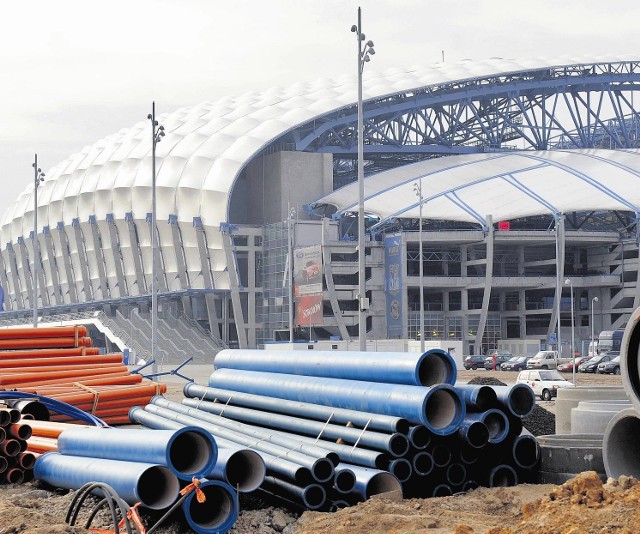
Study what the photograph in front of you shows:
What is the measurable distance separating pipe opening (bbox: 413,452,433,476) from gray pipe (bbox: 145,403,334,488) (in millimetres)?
1138

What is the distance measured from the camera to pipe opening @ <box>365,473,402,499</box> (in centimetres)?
1527

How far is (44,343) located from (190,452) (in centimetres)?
1642

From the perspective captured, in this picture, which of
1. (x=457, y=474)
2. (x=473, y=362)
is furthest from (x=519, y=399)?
(x=473, y=362)

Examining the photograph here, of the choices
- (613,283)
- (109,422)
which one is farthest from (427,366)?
(613,283)

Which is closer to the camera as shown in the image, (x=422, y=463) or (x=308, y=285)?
(x=422, y=463)

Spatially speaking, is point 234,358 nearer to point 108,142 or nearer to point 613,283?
point 613,283

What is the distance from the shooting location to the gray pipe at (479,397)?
16156mm

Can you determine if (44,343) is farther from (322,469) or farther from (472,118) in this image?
(472,118)

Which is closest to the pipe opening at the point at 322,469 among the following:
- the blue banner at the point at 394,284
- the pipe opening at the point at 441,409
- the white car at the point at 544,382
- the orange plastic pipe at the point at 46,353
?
the pipe opening at the point at 441,409

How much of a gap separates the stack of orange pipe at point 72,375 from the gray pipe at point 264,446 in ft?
8.66

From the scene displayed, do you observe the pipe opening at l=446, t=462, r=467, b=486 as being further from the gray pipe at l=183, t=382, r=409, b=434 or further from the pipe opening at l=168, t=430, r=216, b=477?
the pipe opening at l=168, t=430, r=216, b=477

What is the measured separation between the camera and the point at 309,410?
18156mm

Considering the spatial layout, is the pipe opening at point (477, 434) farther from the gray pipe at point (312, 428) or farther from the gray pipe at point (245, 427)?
the gray pipe at point (245, 427)

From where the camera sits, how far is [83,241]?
106 meters
